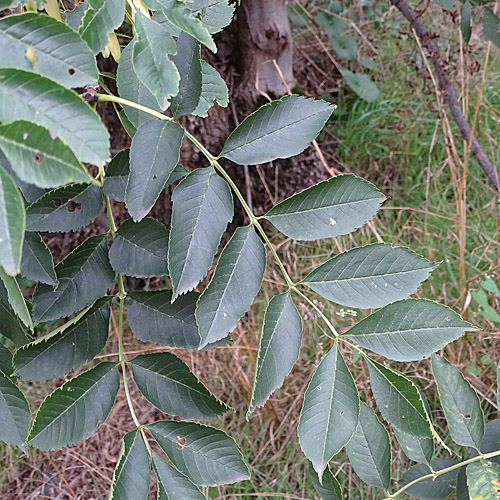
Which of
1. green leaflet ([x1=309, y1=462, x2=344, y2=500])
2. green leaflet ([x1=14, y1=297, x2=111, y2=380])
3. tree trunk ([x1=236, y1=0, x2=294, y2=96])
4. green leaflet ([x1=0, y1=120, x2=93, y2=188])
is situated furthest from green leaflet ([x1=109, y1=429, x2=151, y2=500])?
tree trunk ([x1=236, y1=0, x2=294, y2=96])

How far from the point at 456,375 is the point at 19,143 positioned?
623mm

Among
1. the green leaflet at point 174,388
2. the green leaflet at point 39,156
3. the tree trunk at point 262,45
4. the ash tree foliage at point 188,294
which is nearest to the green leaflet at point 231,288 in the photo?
the ash tree foliage at point 188,294

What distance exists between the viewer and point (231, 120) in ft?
5.82

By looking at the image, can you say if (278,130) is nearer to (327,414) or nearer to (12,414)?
(327,414)

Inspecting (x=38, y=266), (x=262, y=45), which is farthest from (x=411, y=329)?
(x=262, y=45)

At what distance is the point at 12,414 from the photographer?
64cm

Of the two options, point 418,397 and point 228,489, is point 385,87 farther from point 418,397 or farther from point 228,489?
point 418,397

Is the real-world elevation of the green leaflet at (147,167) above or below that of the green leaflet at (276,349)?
above

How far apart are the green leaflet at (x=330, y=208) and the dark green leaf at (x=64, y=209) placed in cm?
23

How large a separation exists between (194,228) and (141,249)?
0.36 feet

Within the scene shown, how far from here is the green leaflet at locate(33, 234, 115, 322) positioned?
0.62 meters

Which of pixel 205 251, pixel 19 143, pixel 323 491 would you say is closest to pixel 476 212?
pixel 323 491

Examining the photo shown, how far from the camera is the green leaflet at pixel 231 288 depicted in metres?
0.56

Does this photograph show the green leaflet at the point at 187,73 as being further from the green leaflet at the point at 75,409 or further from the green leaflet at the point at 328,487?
the green leaflet at the point at 328,487
